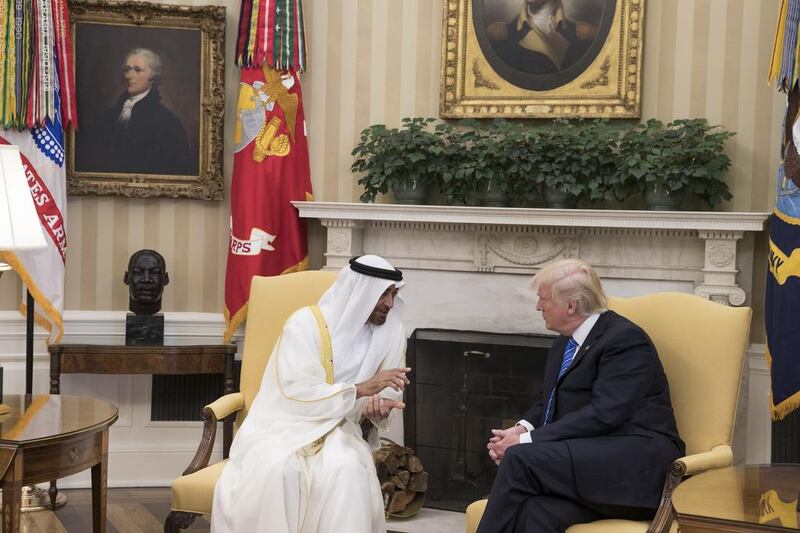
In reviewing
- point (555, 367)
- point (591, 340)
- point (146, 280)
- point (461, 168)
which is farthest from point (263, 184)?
point (591, 340)

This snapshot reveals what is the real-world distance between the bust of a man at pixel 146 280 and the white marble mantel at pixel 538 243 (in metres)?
0.82

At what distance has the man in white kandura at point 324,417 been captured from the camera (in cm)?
312

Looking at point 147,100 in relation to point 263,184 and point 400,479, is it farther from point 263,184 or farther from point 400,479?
point 400,479

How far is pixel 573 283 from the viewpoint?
10.8ft

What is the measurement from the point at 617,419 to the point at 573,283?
52 cm

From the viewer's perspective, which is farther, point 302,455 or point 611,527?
point 302,455

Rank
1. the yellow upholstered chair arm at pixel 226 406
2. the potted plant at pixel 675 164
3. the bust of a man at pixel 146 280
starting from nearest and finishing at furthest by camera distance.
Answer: the yellow upholstered chair arm at pixel 226 406
the potted plant at pixel 675 164
the bust of a man at pixel 146 280

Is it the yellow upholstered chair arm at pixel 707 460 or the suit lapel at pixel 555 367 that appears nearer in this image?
the yellow upholstered chair arm at pixel 707 460

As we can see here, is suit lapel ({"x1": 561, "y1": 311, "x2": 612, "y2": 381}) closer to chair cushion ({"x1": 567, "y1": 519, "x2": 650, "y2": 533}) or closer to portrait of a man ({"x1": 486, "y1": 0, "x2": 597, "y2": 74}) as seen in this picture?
chair cushion ({"x1": 567, "y1": 519, "x2": 650, "y2": 533})

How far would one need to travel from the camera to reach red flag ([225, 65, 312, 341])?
501cm

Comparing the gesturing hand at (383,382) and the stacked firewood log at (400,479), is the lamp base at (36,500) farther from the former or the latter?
the gesturing hand at (383,382)

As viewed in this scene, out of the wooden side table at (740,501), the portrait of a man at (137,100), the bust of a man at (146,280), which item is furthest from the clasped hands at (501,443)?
the portrait of a man at (137,100)

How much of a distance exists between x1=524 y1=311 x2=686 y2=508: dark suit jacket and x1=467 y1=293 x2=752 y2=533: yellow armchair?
17 cm

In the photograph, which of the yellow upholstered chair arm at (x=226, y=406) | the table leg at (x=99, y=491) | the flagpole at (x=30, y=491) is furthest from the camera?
the flagpole at (x=30, y=491)
